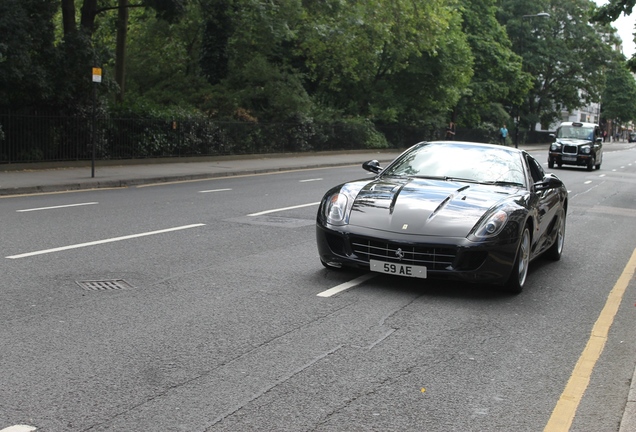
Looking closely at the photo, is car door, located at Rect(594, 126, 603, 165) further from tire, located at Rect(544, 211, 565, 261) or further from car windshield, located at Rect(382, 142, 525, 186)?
car windshield, located at Rect(382, 142, 525, 186)

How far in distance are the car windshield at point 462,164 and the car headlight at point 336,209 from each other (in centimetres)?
118

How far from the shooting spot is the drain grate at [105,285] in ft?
23.8

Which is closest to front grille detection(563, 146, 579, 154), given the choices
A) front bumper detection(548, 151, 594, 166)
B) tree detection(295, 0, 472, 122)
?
front bumper detection(548, 151, 594, 166)

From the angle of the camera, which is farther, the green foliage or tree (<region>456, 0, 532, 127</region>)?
tree (<region>456, 0, 532, 127</region>)

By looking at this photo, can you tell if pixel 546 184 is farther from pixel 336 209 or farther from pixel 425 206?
pixel 336 209

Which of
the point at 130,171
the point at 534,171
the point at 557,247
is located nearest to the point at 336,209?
the point at 534,171

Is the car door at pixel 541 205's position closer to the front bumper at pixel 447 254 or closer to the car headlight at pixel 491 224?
the car headlight at pixel 491 224

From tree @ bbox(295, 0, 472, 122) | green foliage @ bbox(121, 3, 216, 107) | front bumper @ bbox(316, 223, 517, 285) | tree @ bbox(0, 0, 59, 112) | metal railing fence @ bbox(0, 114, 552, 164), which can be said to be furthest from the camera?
green foliage @ bbox(121, 3, 216, 107)

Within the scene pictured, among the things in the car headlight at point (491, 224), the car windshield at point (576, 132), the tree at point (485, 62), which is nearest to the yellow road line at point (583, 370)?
the car headlight at point (491, 224)

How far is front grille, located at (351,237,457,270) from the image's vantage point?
728 cm

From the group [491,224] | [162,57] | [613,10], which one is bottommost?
[491,224]

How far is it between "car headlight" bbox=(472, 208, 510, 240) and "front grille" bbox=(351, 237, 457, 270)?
11.7 inches

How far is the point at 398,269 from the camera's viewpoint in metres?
7.39

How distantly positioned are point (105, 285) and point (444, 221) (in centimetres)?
313
